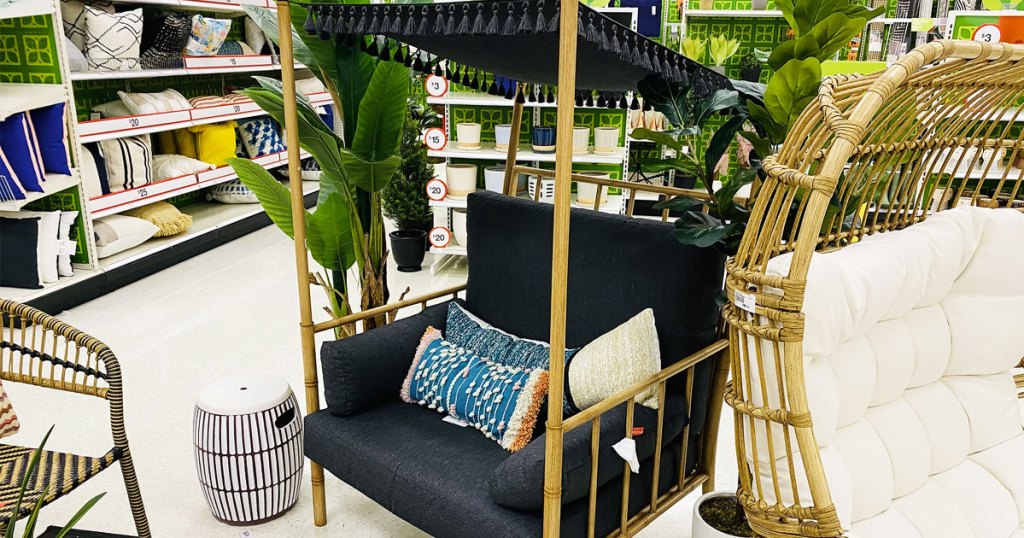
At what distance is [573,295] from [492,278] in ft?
1.17

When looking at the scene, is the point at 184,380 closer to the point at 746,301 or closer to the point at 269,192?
the point at 269,192

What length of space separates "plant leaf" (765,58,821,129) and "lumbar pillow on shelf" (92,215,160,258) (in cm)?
413

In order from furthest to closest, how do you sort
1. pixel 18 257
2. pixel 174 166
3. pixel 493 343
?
pixel 174 166 → pixel 18 257 → pixel 493 343

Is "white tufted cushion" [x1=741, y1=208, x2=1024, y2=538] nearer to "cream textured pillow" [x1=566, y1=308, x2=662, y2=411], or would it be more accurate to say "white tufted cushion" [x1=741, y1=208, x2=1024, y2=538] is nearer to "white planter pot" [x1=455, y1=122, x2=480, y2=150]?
"cream textured pillow" [x1=566, y1=308, x2=662, y2=411]

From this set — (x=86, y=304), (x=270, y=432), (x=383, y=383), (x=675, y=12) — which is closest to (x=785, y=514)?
(x=383, y=383)

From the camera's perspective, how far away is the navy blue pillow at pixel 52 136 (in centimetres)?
398

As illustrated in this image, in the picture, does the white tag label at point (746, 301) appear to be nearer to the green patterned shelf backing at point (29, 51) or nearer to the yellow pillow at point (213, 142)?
the green patterned shelf backing at point (29, 51)

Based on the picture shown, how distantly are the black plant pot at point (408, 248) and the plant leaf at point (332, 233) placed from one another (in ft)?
7.83

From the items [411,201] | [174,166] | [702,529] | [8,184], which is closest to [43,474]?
[702,529]

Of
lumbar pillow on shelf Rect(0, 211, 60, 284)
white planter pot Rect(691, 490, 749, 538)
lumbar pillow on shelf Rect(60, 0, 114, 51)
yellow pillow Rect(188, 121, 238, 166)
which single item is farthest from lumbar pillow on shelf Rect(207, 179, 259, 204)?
white planter pot Rect(691, 490, 749, 538)

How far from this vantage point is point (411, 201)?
4.97 metres

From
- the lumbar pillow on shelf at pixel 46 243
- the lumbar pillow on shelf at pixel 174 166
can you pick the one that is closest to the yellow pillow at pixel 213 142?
the lumbar pillow on shelf at pixel 174 166

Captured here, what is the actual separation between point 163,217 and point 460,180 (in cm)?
214

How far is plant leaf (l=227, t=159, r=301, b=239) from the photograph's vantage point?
2.44 m
